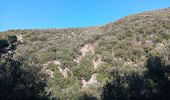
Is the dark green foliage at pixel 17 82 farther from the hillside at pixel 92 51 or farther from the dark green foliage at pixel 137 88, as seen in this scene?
the dark green foliage at pixel 137 88

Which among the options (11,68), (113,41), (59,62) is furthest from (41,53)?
(11,68)

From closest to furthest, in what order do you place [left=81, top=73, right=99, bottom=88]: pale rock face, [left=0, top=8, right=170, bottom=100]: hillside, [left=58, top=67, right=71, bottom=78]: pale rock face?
[left=0, top=8, right=170, bottom=100]: hillside → [left=81, top=73, right=99, bottom=88]: pale rock face → [left=58, top=67, right=71, bottom=78]: pale rock face

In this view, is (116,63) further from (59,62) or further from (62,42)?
(62,42)

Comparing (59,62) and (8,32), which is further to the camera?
(8,32)

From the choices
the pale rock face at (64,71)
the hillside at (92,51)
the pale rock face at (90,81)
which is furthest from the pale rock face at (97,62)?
the pale rock face at (64,71)

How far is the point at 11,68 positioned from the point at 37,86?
2282mm

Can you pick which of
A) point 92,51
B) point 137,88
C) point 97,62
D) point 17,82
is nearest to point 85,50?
point 92,51

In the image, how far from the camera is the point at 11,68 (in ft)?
71.1

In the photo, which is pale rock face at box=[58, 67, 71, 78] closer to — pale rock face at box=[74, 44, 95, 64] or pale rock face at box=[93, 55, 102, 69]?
pale rock face at box=[74, 44, 95, 64]

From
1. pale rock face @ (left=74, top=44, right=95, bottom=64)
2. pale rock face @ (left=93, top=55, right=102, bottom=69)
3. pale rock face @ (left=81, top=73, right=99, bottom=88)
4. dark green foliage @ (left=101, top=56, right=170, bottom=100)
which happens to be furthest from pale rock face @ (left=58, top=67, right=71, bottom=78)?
dark green foliage @ (left=101, top=56, right=170, bottom=100)

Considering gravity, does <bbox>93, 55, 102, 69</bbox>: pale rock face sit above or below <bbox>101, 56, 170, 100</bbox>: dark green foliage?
above

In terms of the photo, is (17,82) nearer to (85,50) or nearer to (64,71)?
(64,71)

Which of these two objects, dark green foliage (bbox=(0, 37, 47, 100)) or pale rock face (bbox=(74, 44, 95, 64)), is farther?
pale rock face (bbox=(74, 44, 95, 64))

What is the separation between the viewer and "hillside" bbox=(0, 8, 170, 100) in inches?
1278
